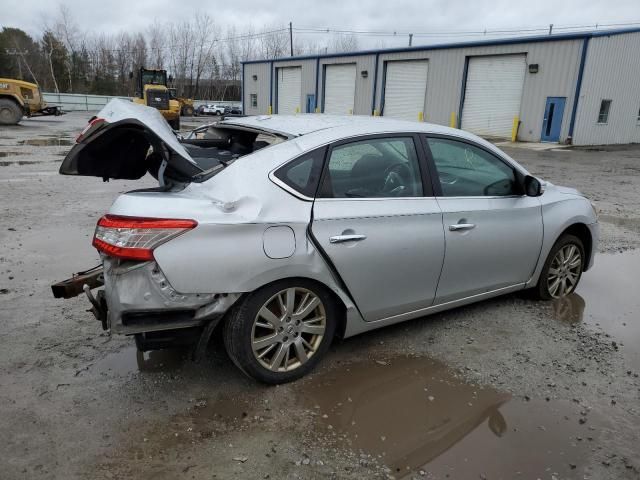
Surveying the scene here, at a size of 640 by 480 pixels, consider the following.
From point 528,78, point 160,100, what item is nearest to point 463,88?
point 528,78

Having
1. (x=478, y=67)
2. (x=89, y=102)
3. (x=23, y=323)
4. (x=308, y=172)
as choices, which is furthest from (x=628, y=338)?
(x=89, y=102)

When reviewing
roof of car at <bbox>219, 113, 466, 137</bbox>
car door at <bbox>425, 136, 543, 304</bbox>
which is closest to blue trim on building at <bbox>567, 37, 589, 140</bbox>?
car door at <bbox>425, 136, 543, 304</bbox>

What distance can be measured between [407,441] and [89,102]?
180ft

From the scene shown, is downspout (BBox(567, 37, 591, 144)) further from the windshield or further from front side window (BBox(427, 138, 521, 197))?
the windshield

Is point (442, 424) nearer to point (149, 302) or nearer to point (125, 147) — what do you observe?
point (149, 302)

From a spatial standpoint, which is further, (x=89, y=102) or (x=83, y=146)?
(x=89, y=102)

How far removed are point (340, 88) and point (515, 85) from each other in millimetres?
12754

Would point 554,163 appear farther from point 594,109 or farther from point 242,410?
point 242,410

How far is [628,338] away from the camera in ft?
13.3

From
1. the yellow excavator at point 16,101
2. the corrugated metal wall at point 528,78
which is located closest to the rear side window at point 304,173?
the corrugated metal wall at point 528,78

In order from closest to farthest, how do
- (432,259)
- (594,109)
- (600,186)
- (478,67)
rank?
(432,259)
(600,186)
(594,109)
(478,67)

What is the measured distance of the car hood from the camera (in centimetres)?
304

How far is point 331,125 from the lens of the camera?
3553 mm

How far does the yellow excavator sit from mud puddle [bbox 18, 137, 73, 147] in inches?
263
